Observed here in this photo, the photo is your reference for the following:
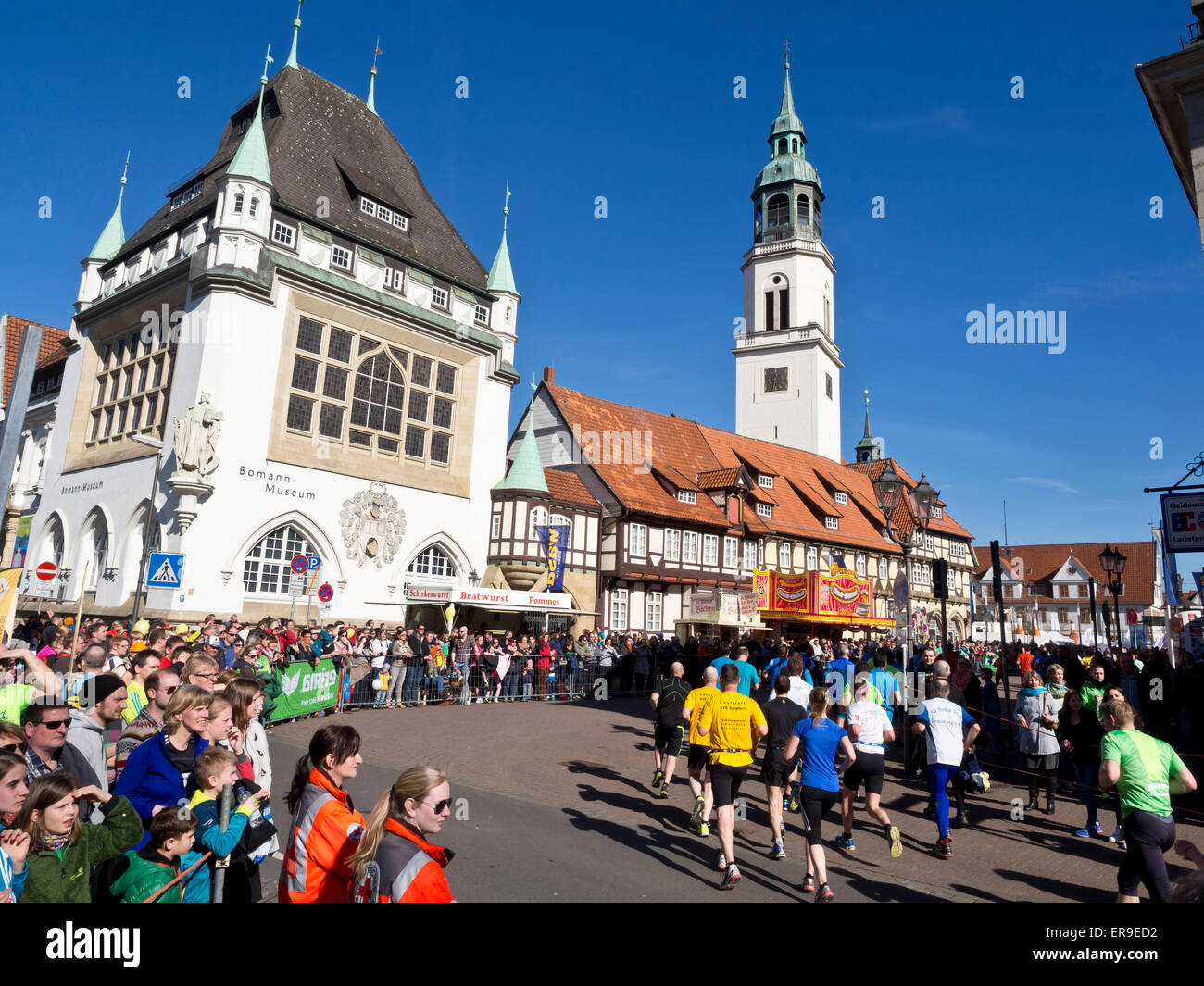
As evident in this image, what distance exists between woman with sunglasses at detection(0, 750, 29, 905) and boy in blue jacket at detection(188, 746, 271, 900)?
668 mm

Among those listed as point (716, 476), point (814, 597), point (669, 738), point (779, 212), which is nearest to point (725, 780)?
point (669, 738)

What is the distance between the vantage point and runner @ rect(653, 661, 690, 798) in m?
10.2

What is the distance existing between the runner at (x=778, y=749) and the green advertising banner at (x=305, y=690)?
31.4 ft

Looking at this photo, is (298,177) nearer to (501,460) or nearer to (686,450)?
(501,460)

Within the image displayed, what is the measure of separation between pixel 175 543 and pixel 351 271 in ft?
36.4

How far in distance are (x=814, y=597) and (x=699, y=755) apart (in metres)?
24.0

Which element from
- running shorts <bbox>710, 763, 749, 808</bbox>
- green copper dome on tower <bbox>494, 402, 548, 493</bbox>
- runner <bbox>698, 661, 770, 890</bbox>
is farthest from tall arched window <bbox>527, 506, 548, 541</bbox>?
running shorts <bbox>710, 763, 749, 808</bbox>

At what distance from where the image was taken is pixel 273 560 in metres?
24.0

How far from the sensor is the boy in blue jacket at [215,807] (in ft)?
11.6

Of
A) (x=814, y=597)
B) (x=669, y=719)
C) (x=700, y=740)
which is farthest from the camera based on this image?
(x=814, y=597)

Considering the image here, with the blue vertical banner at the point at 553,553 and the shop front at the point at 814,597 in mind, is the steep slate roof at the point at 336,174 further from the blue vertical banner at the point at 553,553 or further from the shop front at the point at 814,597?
the shop front at the point at 814,597

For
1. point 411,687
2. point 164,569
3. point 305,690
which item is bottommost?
point 411,687

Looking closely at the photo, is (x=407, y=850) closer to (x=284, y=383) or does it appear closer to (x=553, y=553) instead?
(x=284, y=383)

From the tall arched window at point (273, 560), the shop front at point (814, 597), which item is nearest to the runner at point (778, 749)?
the tall arched window at point (273, 560)
